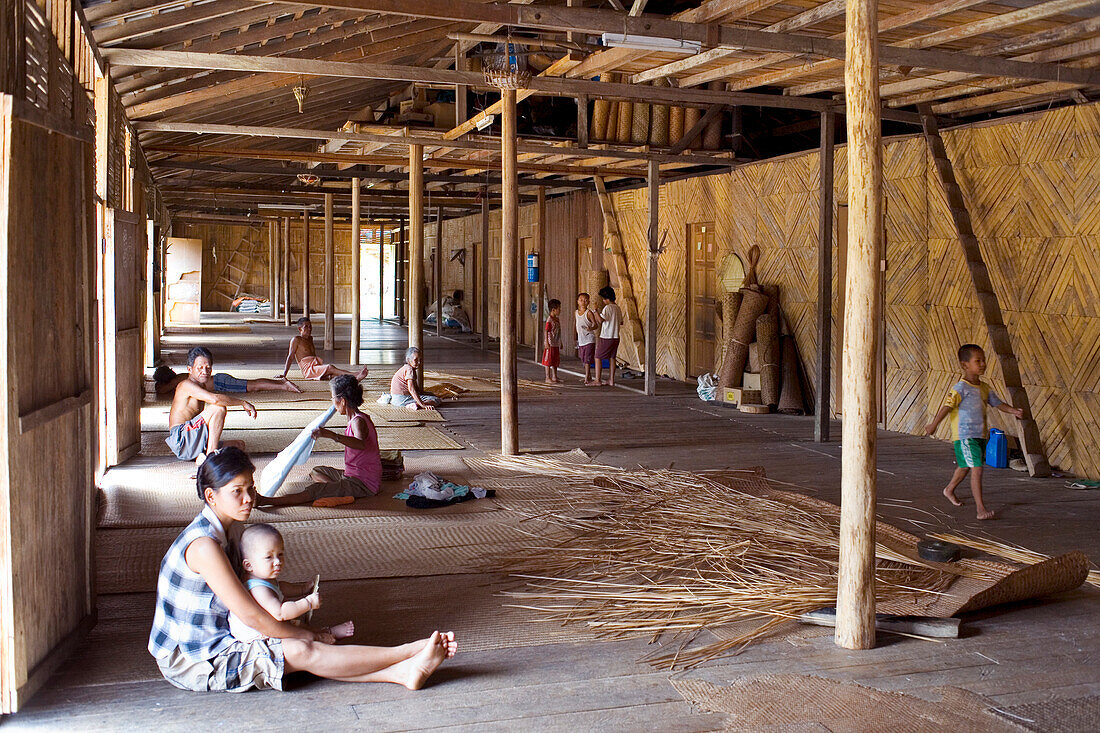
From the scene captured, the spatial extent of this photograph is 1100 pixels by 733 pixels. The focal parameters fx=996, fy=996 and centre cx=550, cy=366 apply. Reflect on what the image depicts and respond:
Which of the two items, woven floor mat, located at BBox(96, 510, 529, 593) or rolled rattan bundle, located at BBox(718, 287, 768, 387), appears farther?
rolled rattan bundle, located at BBox(718, 287, 768, 387)

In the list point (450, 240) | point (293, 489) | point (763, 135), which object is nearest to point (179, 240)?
point (450, 240)

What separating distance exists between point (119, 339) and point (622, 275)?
9424 millimetres

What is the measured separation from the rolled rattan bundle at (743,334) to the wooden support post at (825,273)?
231 centimetres

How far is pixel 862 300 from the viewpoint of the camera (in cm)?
418

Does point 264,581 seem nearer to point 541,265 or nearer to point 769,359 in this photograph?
point 769,359

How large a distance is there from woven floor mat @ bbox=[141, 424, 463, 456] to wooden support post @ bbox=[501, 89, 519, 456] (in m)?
0.67

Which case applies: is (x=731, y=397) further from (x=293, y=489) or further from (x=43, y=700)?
(x=43, y=700)

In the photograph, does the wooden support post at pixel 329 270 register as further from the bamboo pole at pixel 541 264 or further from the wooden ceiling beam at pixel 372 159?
the bamboo pole at pixel 541 264

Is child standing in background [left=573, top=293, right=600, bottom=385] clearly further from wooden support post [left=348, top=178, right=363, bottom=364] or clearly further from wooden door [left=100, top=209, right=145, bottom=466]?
wooden door [left=100, top=209, right=145, bottom=466]

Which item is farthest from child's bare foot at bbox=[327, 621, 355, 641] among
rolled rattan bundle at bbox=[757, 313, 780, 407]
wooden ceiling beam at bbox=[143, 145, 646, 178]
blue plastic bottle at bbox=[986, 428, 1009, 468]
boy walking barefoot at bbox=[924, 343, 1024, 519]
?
wooden ceiling beam at bbox=[143, 145, 646, 178]

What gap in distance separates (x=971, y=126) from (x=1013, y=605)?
19.2 feet

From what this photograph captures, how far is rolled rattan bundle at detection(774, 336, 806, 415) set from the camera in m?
11.7

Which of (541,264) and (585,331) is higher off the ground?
(541,264)

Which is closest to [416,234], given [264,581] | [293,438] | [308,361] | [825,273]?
[308,361]
